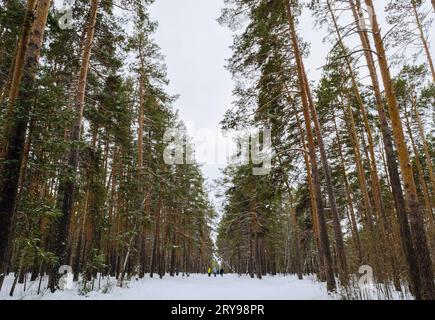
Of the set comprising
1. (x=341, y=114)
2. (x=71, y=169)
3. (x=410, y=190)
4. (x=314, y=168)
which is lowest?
(x=410, y=190)

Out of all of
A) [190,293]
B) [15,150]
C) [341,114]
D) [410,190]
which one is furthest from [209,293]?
[341,114]

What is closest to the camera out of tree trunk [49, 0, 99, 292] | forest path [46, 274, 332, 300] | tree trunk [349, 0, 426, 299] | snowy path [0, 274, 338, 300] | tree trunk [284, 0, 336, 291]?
tree trunk [349, 0, 426, 299]

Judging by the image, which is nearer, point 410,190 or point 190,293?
point 410,190

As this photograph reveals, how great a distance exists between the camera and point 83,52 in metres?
9.98

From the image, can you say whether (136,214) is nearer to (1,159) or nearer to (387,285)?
(1,159)

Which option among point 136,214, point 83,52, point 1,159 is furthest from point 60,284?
point 83,52

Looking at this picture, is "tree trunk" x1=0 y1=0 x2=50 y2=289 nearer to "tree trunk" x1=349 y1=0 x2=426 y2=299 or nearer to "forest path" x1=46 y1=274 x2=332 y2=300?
"forest path" x1=46 y1=274 x2=332 y2=300

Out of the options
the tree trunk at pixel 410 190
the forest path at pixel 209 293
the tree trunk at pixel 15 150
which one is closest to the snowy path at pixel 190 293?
the forest path at pixel 209 293

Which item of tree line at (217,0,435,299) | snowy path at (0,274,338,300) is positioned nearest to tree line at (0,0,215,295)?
snowy path at (0,274,338,300)

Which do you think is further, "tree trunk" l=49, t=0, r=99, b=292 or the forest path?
the forest path

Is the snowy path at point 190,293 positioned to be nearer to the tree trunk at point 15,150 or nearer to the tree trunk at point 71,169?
the tree trunk at point 71,169

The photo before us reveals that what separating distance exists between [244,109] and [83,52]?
22.2 ft

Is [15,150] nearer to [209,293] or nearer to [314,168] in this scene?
[209,293]

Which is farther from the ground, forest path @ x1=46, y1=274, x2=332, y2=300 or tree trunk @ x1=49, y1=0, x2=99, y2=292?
tree trunk @ x1=49, y1=0, x2=99, y2=292
